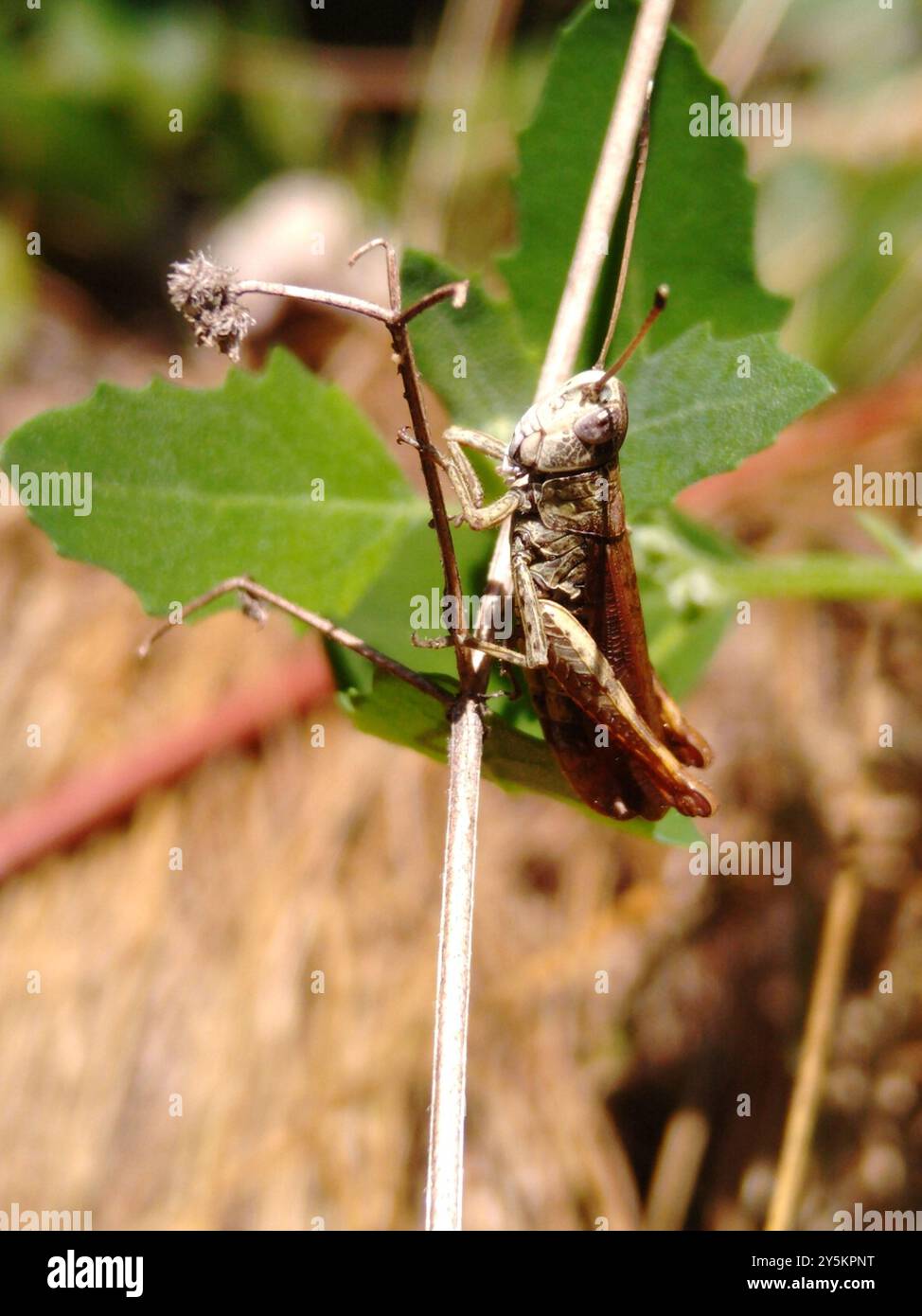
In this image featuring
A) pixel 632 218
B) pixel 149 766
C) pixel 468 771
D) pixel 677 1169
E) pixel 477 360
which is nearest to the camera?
pixel 468 771

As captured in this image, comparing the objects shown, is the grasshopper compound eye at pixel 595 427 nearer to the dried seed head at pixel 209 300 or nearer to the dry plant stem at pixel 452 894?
the dry plant stem at pixel 452 894

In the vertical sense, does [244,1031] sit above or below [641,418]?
below

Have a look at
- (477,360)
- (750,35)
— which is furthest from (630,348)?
(750,35)

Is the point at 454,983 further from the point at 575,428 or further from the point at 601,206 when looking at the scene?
the point at 601,206

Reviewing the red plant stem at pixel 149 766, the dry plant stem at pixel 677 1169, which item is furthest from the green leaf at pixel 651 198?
the dry plant stem at pixel 677 1169

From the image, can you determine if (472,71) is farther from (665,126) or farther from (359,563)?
(359,563)

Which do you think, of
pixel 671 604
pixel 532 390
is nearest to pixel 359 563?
pixel 532 390
